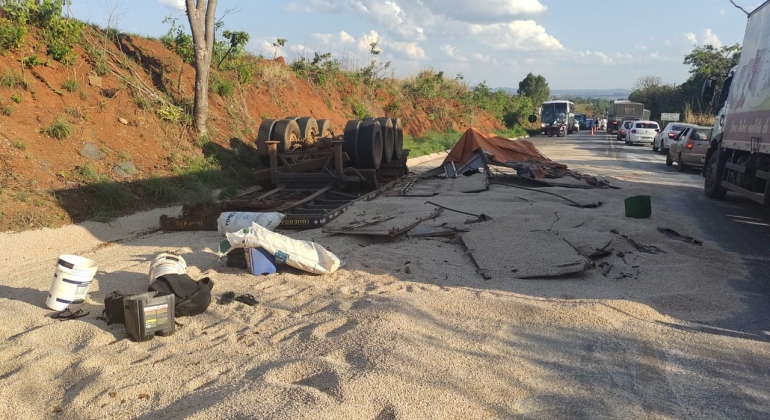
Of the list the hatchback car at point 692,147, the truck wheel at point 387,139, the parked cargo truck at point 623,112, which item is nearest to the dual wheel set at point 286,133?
the truck wheel at point 387,139

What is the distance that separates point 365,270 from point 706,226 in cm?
579

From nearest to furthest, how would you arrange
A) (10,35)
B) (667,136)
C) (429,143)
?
(10,35), (667,136), (429,143)

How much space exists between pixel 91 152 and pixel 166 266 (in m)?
6.04

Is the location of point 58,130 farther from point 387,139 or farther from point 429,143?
point 429,143

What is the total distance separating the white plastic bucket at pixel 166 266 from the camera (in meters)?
5.34

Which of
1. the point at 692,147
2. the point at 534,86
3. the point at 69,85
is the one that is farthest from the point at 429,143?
the point at 534,86

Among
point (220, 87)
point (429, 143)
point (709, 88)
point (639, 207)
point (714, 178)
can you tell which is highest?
point (709, 88)

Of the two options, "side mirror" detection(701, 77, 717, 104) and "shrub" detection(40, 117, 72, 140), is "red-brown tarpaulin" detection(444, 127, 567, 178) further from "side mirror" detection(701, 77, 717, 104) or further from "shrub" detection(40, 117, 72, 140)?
"shrub" detection(40, 117, 72, 140)

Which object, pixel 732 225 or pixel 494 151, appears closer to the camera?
pixel 732 225

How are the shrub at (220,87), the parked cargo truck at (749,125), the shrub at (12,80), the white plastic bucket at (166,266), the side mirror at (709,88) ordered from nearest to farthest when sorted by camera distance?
the white plastic bucket at (166,266) < the parked cargo truck at (749,125) < the shrub at (12,80) < the side mirror at (709,88) < the shrub at (220,87)

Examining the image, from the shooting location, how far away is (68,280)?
5.00m

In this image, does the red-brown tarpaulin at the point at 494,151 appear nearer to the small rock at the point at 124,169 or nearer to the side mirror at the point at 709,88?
the side mirror at the point at 709,88

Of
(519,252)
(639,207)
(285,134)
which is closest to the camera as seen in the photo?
(519,252)

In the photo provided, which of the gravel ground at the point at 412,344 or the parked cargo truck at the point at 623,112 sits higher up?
the parked cargo truck at the point at 623,112
